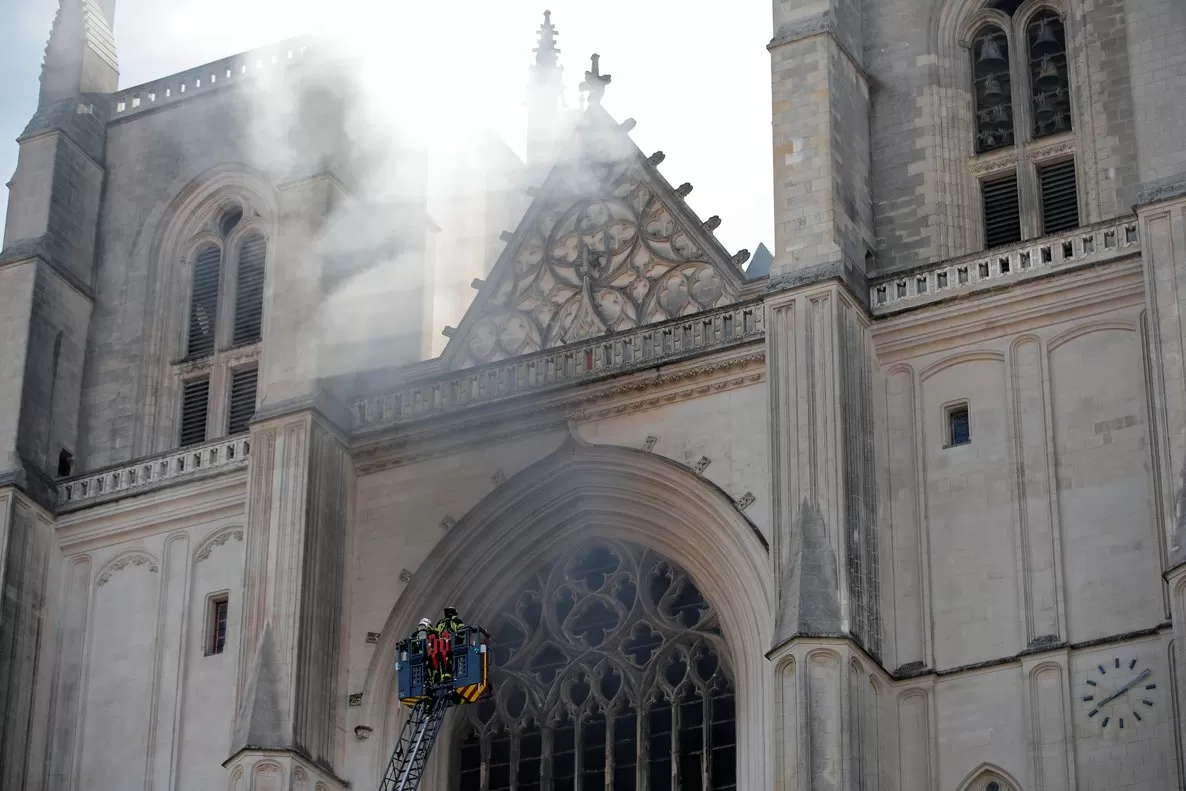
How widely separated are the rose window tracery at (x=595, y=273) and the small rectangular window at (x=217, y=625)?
13.6 feet

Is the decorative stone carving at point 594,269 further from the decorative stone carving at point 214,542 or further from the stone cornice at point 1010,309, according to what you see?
the decorative stone carving at point 214,542

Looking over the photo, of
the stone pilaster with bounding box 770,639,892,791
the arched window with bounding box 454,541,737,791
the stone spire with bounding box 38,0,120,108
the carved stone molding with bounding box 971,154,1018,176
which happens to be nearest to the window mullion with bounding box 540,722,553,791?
the arched window with bounding box 454,541,737,791

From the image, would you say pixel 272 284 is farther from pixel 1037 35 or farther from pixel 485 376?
pixel 1037 35

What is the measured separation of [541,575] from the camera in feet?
106

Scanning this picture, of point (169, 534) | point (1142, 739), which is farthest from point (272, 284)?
point (1142, 739)

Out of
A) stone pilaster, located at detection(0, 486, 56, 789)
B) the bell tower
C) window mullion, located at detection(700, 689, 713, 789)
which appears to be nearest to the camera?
window mullion, located at detection(700, 689, 713, 789)

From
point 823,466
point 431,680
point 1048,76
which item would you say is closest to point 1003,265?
point 1048,76

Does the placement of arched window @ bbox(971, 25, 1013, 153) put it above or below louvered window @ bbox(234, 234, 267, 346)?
above

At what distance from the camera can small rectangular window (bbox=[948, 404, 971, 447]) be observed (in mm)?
30266

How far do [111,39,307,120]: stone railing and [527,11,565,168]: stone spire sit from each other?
179 inches

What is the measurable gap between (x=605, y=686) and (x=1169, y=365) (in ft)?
23.9

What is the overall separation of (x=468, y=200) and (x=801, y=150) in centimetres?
714

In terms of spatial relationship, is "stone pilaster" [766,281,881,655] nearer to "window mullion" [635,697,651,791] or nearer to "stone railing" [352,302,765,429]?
"stone railing" [352,302,765,429]

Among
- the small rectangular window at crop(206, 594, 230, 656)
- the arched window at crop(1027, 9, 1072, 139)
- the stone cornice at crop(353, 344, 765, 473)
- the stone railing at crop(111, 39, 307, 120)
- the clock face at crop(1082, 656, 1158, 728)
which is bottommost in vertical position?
the clock face at crop(1082, 656, 1158, 728)
